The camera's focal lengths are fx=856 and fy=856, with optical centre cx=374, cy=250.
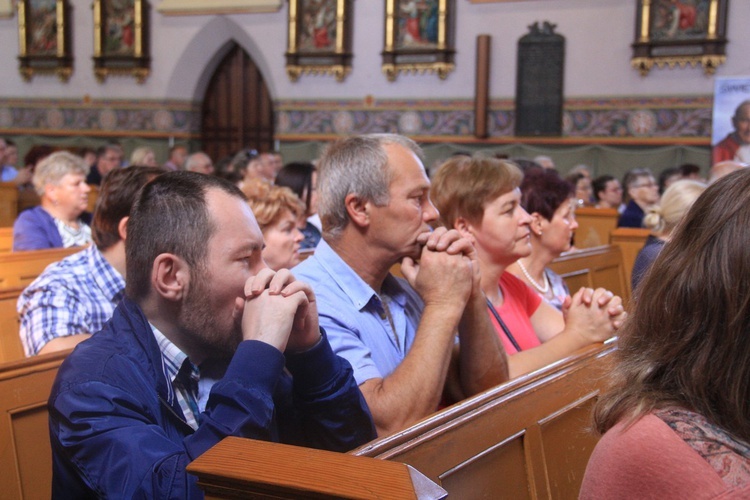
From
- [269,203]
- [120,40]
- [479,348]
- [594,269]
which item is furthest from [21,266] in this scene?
[120,40]

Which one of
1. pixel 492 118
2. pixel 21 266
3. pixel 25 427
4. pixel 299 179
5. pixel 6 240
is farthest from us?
pixel 492 118

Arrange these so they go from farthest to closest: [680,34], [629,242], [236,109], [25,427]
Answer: [236,109], [680,34], [629,242], [25,427]

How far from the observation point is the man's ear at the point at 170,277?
1.79 metres

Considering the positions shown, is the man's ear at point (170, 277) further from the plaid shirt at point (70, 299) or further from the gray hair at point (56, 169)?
the gray hair at point (56, 169)

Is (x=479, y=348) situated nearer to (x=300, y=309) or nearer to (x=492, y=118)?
(x=300, y=309)

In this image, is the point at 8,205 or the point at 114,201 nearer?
the point at 114,201

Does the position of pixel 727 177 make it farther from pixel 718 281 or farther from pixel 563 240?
pixel 563 240

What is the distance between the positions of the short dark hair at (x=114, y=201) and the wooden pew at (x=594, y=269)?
2.35 metres

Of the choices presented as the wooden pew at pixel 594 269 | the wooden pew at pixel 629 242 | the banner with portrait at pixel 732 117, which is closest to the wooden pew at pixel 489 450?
the wooden pew at pixel 594 269

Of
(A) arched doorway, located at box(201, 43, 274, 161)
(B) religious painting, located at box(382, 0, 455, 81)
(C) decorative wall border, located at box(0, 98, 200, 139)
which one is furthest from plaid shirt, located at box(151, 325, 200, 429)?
(C) decorative wall border, located at box(0, 98, 200, 139)

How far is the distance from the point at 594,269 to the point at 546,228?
1471 mm

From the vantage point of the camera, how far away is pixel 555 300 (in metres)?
3.85

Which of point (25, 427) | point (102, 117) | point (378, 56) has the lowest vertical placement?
point (25, 427)

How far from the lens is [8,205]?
316 inches
